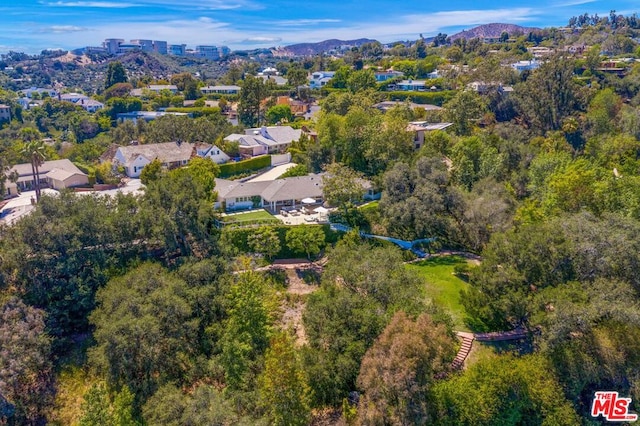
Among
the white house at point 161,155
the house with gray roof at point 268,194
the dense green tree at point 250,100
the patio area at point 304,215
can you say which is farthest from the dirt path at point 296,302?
the dense green tree at point 250,100

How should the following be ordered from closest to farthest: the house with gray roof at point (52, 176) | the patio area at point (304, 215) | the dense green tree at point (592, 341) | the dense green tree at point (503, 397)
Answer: the dense green tree at point (503, 397) → the dense green tree at point (592, 341) → the patio area at point (304, 215) → the house with gray roof at point (52, 176)

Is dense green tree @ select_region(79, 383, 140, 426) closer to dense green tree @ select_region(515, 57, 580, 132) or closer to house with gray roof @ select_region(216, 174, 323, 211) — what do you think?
house with gray roof @ select_region(216, 174, 323, 211)

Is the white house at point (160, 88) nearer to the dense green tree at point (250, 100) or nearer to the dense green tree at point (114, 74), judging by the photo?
the dense green tree at point (114, 74)

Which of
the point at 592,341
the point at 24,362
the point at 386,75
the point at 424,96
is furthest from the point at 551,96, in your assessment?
the point at 24,362

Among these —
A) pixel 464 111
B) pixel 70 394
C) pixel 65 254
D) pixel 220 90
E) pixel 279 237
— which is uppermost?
pixel 220 90

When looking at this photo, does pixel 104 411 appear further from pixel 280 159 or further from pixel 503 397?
pixel 280 159

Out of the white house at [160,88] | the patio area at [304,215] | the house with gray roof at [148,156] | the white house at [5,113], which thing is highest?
the white house at [160,88]
